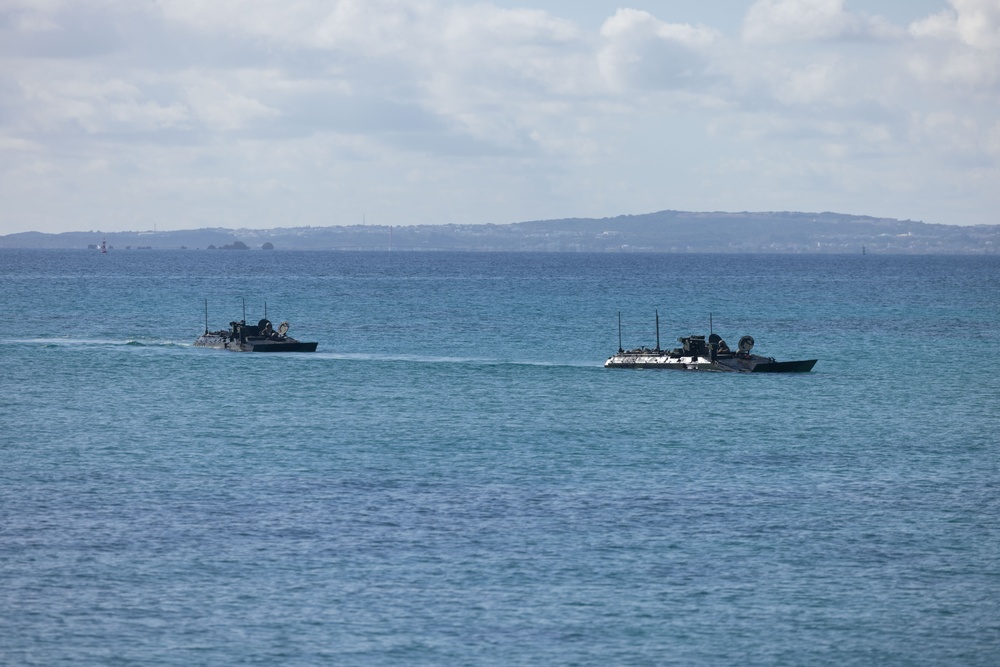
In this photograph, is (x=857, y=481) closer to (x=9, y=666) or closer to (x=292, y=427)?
(x=292, y=427)

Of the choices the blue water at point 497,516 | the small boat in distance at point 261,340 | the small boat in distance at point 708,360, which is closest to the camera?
the blue water at point 497,516

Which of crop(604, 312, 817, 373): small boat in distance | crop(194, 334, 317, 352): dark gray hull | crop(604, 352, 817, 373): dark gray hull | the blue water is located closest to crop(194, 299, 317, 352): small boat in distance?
crop(194, 334, 317, 352): dark gray hull

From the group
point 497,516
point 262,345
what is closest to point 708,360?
point 262,345

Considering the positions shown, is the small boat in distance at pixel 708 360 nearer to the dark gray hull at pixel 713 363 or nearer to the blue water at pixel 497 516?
the dark gray hull at pixel 713 363

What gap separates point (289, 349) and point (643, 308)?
81058 mm

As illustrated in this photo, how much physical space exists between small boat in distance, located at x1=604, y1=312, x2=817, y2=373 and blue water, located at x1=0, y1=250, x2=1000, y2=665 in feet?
6.90

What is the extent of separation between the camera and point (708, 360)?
305 ft

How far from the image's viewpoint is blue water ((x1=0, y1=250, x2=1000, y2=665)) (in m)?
34.8

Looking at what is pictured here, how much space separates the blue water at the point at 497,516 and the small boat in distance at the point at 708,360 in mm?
2103

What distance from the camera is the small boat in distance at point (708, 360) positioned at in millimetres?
92062

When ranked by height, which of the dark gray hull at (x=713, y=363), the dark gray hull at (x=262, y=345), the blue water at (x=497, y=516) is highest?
the dark gray hull at (x=262, y=345)

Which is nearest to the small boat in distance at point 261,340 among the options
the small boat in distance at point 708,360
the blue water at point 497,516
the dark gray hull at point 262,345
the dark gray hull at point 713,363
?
the dark gray hull at point 262,345

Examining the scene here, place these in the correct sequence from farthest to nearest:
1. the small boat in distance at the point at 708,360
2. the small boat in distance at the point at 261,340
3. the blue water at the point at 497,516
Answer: the small boat in distance at the point at 261,340 → the small boat in distance at the point at 708,360 → the blue water at the point at 497,516

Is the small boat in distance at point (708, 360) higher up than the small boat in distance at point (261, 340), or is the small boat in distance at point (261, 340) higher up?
the small boat in distance at point (261, 340)
